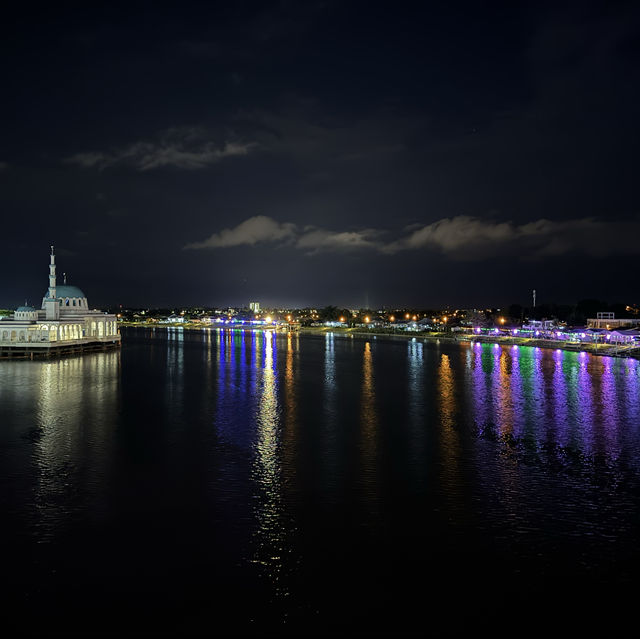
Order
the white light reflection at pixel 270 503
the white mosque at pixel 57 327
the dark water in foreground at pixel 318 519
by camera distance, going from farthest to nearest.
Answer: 1. the white mosque at pixel 57 327
2. the white light reflection at pixel 270 503
3. the dark water in foreground at pixel 318 519

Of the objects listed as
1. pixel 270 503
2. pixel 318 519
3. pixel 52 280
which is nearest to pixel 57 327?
pixel 52 280

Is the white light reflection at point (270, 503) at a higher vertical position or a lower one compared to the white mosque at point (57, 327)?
lower

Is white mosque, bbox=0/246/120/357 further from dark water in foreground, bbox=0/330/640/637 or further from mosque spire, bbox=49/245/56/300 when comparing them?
dark water in foreground, bbox=0/330/640/637

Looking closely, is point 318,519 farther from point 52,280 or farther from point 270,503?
point 52,280

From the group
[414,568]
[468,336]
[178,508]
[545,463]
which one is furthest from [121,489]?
[468,336]

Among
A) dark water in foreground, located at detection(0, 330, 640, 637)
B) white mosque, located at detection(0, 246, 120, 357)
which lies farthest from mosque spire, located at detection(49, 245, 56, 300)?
dark water in foreground, located at detection(0, 330, 640, 637)

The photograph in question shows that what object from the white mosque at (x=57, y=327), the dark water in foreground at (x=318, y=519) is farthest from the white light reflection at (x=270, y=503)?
the white mosque at (x=57, y=327)

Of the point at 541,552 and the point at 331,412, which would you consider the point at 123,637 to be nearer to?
the point at 541,552

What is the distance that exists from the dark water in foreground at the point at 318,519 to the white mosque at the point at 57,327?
113ft

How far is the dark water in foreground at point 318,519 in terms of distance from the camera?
32.6 feet

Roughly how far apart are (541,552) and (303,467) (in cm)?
859

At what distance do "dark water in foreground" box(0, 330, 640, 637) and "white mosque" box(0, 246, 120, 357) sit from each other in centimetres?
3451

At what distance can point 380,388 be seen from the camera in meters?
39.0

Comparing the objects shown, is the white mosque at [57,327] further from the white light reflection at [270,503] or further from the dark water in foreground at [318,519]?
the white light reflection at [270,503]
